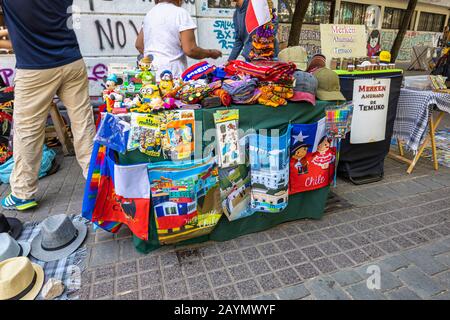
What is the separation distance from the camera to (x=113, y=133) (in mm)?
1860

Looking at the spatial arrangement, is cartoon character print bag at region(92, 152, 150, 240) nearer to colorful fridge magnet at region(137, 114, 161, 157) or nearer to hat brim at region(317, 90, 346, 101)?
colorful fridge magnet at region(137, 114, 161, 157)

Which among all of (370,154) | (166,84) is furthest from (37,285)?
(370,154)

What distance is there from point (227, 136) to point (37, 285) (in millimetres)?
1584

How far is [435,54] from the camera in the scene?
1348 cm

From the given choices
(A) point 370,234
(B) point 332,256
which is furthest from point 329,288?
(A) point 370,234

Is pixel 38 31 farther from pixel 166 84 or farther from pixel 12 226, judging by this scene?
pixel 12 226

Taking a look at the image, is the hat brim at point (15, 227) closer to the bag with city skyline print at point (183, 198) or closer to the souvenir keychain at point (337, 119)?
the bag with city skyline print at point (183, 198)

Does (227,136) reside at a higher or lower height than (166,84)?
lower

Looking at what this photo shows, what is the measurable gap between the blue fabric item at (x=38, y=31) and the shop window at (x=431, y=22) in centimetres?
1920

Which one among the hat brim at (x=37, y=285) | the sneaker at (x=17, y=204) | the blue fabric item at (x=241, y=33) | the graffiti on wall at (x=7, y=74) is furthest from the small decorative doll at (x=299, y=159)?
the graffiti on wall at (x=7, y=74)

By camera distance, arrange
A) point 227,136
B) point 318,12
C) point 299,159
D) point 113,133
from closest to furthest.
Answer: point 113,133 < point 227,136 < point 299,159 < point 318,12

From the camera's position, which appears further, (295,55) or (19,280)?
(295,55)

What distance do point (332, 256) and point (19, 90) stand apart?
116 inches

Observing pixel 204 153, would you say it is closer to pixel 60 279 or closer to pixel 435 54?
pixel 60 279
